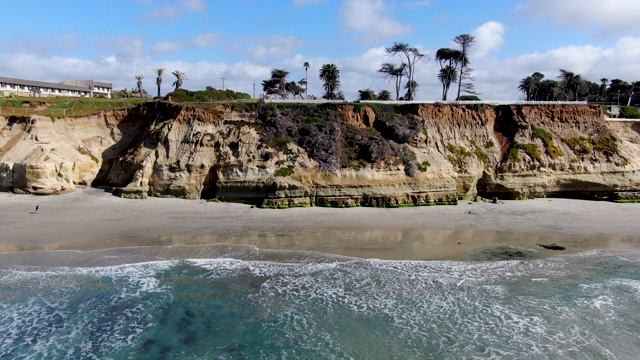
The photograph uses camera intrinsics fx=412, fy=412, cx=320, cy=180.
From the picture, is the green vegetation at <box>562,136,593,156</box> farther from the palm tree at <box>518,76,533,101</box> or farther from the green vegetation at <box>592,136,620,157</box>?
the palm tree at <box>518,76,533,101</box>

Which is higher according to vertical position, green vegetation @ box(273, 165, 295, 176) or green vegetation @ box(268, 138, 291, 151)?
green vegetation @ box(268, 138, 291, 151)

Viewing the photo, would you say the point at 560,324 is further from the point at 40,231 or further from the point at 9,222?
the point at 9,222

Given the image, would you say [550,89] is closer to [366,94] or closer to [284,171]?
[366,94]

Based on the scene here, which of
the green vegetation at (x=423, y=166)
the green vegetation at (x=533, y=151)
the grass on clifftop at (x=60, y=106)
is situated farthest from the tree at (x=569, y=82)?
the grass on clifftop at (x=60, y=106)

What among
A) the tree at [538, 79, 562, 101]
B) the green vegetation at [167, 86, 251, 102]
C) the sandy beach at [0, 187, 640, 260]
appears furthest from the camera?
the tree at [538, 79, 562, 101]

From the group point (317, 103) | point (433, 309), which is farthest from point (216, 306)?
point (317, 103)

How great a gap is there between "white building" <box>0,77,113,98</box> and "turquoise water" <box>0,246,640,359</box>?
42586mm

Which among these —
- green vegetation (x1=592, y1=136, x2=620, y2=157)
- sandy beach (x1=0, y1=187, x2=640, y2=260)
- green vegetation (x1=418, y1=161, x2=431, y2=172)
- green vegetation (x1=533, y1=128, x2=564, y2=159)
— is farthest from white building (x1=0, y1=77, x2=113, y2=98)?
green vegetation (x1=592, y1=136, x2=620, y2=157)

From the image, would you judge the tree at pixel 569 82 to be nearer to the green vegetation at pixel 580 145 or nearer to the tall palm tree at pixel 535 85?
the tall palm tree at pixel 535 85

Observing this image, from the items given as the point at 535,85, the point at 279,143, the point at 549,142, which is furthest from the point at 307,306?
the point at 535,85

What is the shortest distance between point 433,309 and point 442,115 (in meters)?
24.0

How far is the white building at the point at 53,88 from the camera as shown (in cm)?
5466

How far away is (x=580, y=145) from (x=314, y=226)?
25.1 m

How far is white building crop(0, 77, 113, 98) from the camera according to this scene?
54.7 m
